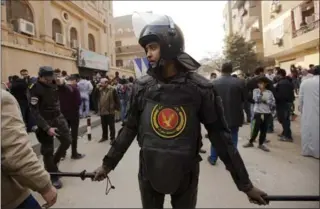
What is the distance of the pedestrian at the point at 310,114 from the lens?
555 cm

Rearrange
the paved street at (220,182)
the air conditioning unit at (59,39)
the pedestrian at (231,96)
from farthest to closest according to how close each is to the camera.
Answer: the air conditioning unit at (59,39), the pedestrian at (231,96), the paved street at (220,182)

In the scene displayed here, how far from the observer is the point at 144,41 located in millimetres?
2012

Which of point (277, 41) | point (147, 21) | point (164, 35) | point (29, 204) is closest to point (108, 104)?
point (147, 21)

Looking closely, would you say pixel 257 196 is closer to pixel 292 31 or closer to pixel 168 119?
pixel 168 119

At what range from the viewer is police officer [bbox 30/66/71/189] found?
13.8ft

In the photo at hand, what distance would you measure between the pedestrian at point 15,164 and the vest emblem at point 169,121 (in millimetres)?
713

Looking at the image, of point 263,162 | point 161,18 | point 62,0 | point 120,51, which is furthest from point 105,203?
point 120,51

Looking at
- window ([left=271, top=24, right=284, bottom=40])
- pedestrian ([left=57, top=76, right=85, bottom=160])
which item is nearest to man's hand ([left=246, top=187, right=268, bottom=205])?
pedestrian ([left=57, top=76, right=85, bottom=160])

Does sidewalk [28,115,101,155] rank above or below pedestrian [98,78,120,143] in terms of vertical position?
below

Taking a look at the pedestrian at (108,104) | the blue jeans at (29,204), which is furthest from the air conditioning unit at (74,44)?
the blue jeans at (29,204)

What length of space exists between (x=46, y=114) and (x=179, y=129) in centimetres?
309

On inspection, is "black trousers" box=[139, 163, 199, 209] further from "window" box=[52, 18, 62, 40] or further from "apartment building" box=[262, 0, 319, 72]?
"apartment building" box=[262, 0, 319, 72]

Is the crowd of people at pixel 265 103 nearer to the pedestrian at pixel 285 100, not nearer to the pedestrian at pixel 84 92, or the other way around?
the pedestrian at pixel 285 100

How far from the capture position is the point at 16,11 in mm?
14578
